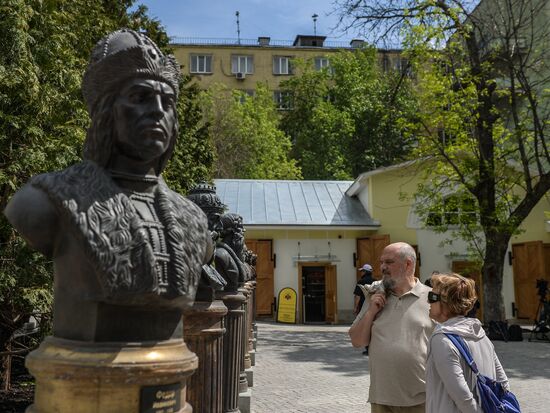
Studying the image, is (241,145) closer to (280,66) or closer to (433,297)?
(280,66)

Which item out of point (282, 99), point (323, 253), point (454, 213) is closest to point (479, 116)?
point (454, 213)

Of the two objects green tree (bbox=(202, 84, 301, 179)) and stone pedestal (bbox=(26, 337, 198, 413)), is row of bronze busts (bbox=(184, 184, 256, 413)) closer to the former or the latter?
stone pedestal (bbox=(26, 337, 198, 413))

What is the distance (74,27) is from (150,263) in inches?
334

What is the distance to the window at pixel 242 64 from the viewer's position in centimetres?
4141

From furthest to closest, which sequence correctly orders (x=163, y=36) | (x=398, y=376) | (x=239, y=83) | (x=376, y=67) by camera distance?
(x=239, y=83), (x=376, y=67), (x=163, y=36), (x=398, y=376)

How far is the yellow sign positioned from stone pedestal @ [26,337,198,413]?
55.2 ft

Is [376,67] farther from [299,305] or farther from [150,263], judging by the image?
[150,263]

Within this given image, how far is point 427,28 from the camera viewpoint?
1506 cm

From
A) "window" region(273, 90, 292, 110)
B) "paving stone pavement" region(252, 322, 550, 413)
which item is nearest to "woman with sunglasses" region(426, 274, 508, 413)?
"paving stone pavement" region(252, 322, 550, 413)

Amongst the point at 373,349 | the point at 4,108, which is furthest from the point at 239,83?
the point at 373,349

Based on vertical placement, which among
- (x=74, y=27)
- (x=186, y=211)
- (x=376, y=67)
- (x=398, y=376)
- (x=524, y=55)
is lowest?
(x=398, y=376)

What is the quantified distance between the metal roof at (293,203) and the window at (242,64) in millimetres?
20676

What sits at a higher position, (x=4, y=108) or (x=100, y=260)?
(x=4, y=108)

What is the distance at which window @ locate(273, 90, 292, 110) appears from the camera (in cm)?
3719
